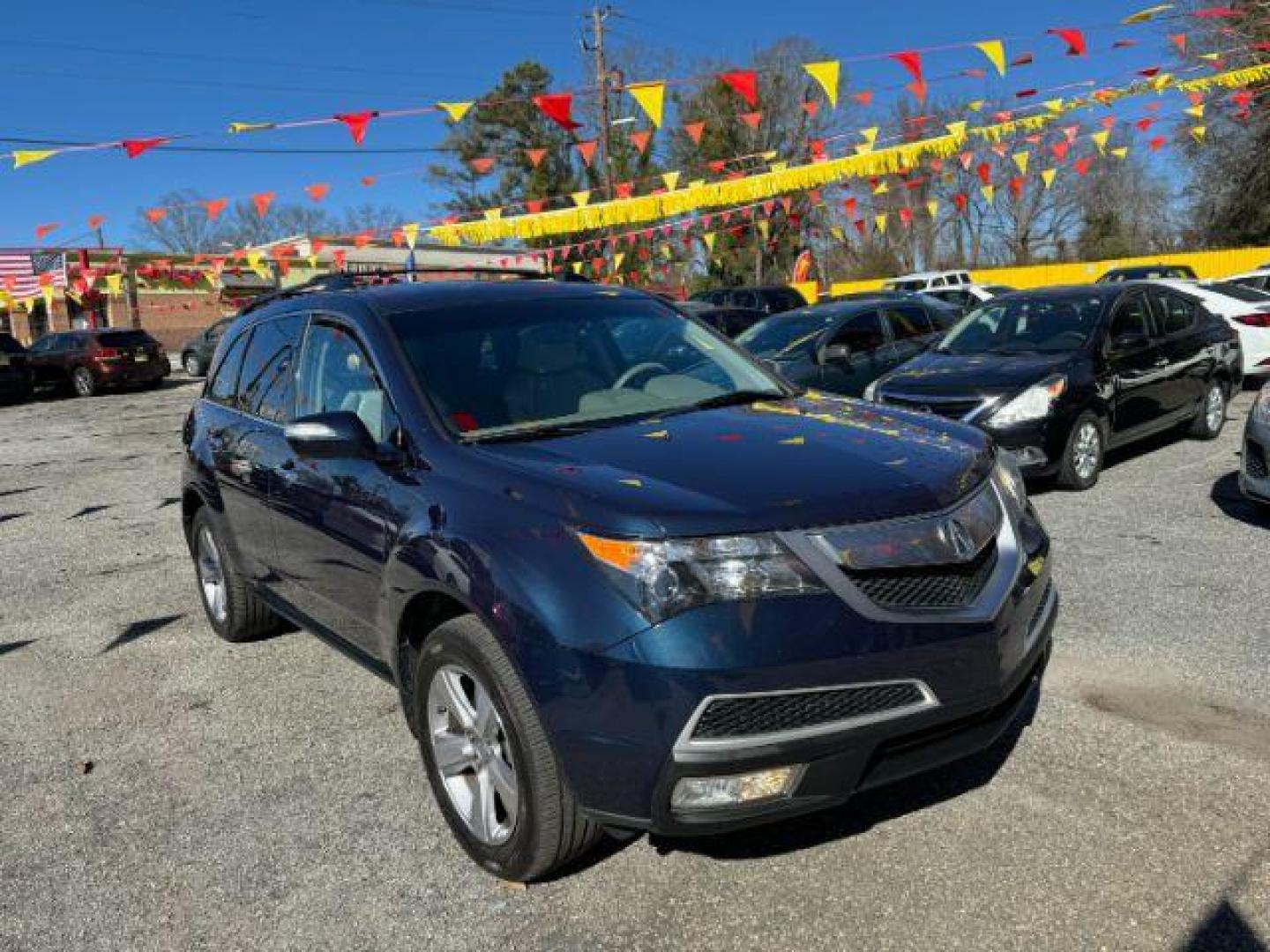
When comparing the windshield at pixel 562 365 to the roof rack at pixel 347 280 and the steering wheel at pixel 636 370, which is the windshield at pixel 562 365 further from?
the roof rack at pixel 347 280

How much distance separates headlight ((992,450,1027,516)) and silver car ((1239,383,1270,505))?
335 centimetres

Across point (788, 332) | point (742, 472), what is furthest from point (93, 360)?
point (742, 472)

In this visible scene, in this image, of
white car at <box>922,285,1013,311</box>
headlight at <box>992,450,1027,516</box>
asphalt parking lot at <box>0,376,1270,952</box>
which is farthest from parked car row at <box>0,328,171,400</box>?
headlight at <box>992,450,1027,516</box>

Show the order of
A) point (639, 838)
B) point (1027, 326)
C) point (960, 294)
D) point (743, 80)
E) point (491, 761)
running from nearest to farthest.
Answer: point (491, 761) < point (639, 838) < point (1027, 326) < point (743, 80) < point (960, 294)

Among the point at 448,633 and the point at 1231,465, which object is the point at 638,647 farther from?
the point at 1231,465

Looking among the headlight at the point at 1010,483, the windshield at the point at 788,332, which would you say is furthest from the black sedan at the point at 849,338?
the headlight at the point at 1010,483

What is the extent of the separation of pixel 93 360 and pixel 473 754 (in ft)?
80.2

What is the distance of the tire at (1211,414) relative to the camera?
891 centimetres

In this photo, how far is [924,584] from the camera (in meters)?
2.51

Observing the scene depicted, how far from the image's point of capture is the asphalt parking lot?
258 centimetres

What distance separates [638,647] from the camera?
2.31 meters

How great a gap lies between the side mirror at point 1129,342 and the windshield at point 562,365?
15.8 ft

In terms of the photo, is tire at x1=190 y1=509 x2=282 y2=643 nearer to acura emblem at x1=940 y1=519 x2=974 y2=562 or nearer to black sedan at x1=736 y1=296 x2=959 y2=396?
acura emblem at x1=940 y1=519 x2=974 y2=562

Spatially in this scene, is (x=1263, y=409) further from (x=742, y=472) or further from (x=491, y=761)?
(x=491, y=761)
